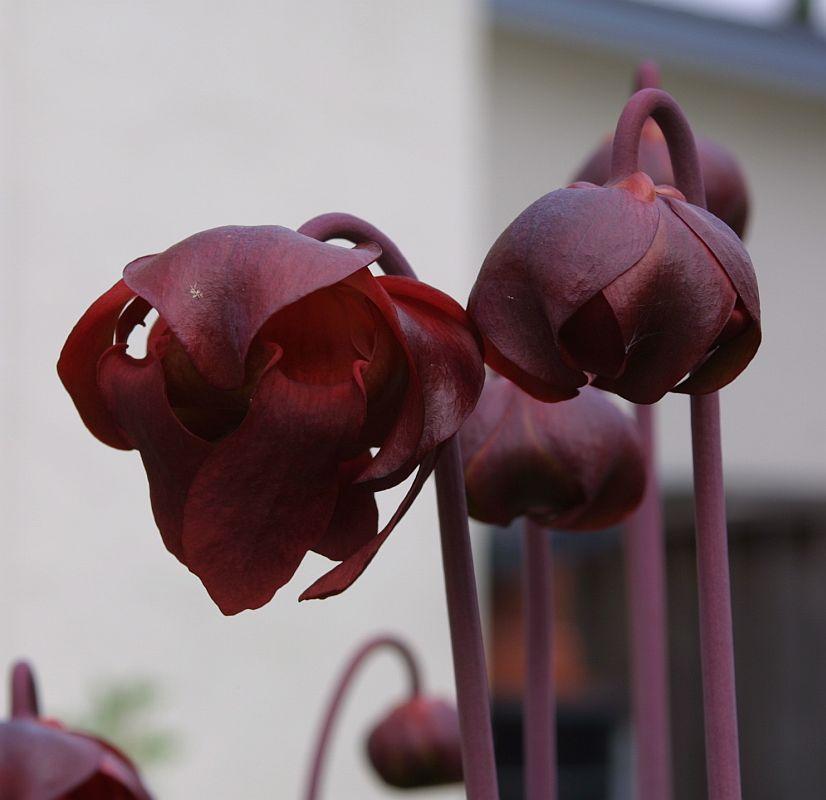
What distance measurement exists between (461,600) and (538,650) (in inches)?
9.1

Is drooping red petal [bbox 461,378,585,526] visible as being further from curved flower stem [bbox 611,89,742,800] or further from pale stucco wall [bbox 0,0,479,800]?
pale stucco wall [bbox 0,0,479,800]

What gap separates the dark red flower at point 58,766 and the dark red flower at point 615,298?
20cm

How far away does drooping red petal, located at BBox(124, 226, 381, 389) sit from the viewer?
1.21 feet

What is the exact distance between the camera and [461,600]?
41 centimetres

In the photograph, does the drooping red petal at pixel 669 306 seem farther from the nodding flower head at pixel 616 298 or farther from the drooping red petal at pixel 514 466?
the drooping red petal at pixel 514 466

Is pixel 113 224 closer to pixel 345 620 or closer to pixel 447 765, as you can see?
pixel 345 620

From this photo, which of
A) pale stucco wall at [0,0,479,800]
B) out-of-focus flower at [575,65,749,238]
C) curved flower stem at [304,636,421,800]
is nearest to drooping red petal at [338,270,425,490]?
out-of-focus flower at [575,65,749,238]

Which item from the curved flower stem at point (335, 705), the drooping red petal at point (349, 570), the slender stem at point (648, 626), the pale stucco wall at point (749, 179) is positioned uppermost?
the drooping red petal at point (349, 570)

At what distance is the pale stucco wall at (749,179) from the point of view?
462 centimetres

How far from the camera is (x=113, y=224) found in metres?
2.94

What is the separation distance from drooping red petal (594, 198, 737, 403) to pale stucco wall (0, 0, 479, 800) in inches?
88.8

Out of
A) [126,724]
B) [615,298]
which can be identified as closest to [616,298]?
[615,298]

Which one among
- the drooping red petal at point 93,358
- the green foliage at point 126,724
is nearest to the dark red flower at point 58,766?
the drooping red petal at point 93,358

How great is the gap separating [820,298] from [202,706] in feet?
9.59
